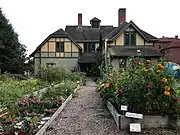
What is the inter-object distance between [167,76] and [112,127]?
5.44 feet

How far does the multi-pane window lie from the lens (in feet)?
98.2

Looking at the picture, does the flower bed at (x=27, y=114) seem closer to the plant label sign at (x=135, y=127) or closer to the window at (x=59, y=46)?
the plant label sign at (x=135, y=127)

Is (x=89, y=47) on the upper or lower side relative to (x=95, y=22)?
lower

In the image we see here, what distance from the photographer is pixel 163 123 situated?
19.0 feet

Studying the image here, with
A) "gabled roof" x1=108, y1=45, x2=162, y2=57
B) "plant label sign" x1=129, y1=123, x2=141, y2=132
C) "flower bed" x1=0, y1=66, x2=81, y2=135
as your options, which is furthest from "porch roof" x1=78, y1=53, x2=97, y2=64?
"plant label sign" x1=129, y1=123, x2=141, y2=132

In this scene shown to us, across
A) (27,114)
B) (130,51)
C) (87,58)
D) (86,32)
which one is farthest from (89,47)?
(27,114)

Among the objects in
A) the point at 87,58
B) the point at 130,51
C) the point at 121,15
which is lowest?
the point at 87,58

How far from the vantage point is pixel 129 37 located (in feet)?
98.5

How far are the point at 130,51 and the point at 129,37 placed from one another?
6.38ft

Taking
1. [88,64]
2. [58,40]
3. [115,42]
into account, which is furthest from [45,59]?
[115,42]

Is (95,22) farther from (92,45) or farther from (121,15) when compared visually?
(92,45)

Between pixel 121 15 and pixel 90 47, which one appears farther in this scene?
pixel 121 15

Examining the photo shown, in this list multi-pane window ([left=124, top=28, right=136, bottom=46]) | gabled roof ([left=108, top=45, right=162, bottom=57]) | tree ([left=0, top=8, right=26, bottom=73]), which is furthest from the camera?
tree ([left=0, top=8, right=26, bottom=73])

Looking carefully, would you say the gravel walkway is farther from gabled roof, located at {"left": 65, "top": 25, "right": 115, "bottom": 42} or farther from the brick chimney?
the brick chimney
